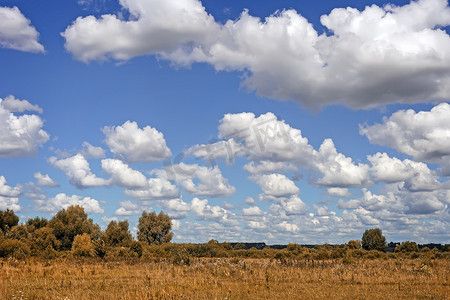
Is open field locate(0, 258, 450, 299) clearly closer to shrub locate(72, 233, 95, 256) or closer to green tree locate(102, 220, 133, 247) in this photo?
shrub locate(72, 233, 95, 256)

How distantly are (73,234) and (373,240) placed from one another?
61.0 metres

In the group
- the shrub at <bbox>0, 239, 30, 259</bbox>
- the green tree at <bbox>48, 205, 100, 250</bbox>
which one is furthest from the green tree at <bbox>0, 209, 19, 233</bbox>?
the shrub at <bbox>0, 239, 30, 259</bbox>

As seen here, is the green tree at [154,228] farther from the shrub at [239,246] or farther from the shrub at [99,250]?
the shrub at [99,250]

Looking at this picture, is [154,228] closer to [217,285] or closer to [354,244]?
[354,244]

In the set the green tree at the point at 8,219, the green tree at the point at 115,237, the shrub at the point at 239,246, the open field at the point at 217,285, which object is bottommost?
the shrub at the point at 239,246

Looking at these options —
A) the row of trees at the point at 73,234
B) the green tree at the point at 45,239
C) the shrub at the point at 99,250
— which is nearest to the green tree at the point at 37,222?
the row of trees at the point at 73,234

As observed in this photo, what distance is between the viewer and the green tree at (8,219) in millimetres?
78706

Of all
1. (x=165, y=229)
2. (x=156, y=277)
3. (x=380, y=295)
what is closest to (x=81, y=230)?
(x=165, y=229)

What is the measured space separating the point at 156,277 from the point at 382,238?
243 ft

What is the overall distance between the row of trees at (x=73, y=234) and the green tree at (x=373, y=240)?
1695 inches

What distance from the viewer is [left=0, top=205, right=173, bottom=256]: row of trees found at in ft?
167

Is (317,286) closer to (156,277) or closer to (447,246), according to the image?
(156,277)

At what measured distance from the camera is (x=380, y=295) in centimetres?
1980

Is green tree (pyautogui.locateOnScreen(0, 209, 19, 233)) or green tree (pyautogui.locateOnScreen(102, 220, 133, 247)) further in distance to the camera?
green tree (pyautogui.locateOnScreen(0, 209, 19, 233))
